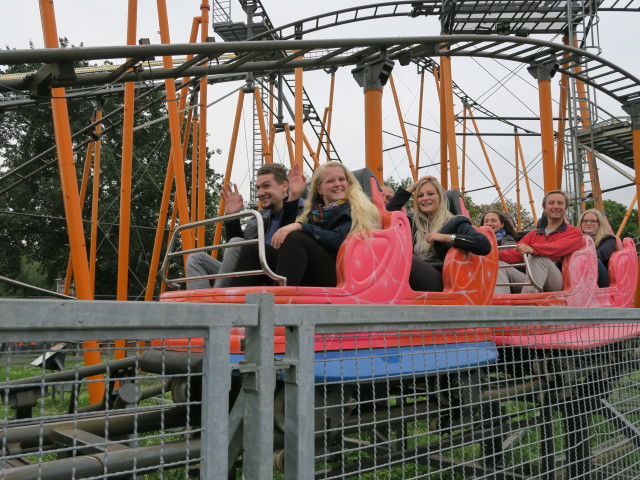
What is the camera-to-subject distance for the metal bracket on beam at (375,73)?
18.5 ft

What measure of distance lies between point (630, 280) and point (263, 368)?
4.83 m

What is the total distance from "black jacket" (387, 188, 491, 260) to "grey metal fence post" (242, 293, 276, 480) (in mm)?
2347

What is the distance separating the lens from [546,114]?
27.4 ft

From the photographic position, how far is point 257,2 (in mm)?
12953

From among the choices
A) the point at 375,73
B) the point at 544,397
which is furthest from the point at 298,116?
the point at 544,397

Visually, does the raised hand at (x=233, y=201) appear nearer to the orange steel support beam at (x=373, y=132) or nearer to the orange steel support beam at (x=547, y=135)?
the orange steel support beam at (x=373, y=132)

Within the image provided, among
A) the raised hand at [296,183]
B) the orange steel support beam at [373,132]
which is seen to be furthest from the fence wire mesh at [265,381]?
the orange steel support beam at [373,132]

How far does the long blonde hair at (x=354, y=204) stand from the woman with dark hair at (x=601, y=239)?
2.81 meters

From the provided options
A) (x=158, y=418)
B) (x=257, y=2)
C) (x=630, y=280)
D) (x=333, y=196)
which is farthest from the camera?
(x=257, y=2)

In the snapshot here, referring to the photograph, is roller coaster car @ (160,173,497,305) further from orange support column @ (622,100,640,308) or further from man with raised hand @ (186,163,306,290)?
orange support column @ (622,100,640,308)

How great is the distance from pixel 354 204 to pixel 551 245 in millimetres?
2024

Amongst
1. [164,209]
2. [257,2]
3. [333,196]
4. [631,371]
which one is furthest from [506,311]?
[257,2]

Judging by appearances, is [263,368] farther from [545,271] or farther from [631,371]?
[545,271]

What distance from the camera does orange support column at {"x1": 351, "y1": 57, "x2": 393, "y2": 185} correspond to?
552 centimetres
